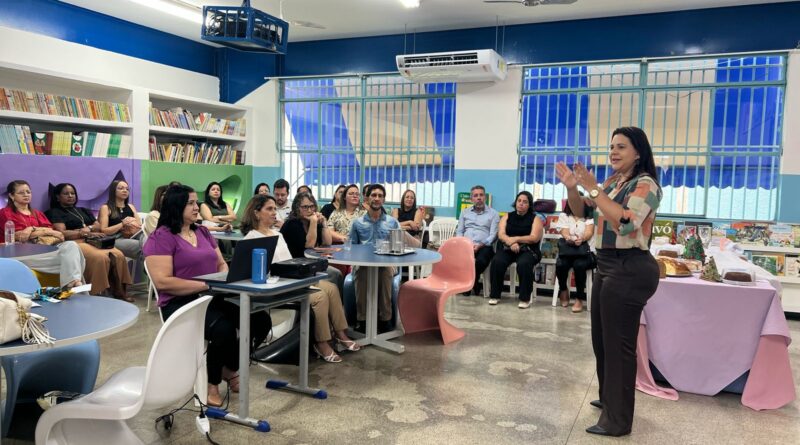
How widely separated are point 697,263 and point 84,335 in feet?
12.3

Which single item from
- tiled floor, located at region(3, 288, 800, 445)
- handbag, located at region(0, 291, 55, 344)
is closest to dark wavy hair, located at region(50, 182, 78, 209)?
tiled floor, located at region(3, 288, 800, 445)

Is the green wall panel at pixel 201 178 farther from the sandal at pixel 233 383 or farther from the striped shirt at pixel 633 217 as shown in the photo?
the striped shirt at pixel 633 217

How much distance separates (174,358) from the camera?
7.27ft

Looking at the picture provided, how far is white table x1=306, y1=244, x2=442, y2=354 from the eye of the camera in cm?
411

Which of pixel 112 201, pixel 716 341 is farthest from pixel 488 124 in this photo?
pixel 112 201

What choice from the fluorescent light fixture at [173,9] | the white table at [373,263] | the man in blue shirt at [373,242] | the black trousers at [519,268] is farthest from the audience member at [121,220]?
the black trousers at [519,268]

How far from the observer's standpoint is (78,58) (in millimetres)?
6770

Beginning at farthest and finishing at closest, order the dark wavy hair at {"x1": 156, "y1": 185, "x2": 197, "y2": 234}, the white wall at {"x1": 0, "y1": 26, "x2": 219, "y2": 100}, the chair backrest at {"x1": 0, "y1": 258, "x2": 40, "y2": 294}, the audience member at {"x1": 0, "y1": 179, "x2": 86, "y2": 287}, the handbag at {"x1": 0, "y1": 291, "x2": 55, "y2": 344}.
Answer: the white wall at {"x1": 0, "y1": 26, "x2": 219, "y2": 100}, the audience member at {"x1": 0, "y1": 179, "x2": 86, "y2": 287}, the dark wavy hair at {"x1": 156, "y1": 185, "x2": 197, "y2": 234}, the chair backrest at {"x1": 0, "y1": 258, "x2": 40, "y2": 294}, the handbag at {"x1": 0, "y1": 291, "x2": 55, "y2": 344}

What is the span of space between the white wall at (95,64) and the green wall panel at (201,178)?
45.4 inches

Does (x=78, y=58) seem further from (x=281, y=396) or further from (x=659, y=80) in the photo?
(x=659, y=80)

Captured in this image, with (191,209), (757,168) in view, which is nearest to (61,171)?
(191,209)

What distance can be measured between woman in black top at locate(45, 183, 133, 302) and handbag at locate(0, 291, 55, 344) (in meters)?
4.15

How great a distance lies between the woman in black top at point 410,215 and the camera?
709 centimetres

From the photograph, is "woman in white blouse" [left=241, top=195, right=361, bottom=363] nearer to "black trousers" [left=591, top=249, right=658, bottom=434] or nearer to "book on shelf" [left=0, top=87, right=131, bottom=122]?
"black trousers" [left=591, top=249, right=658, bottom=434]
